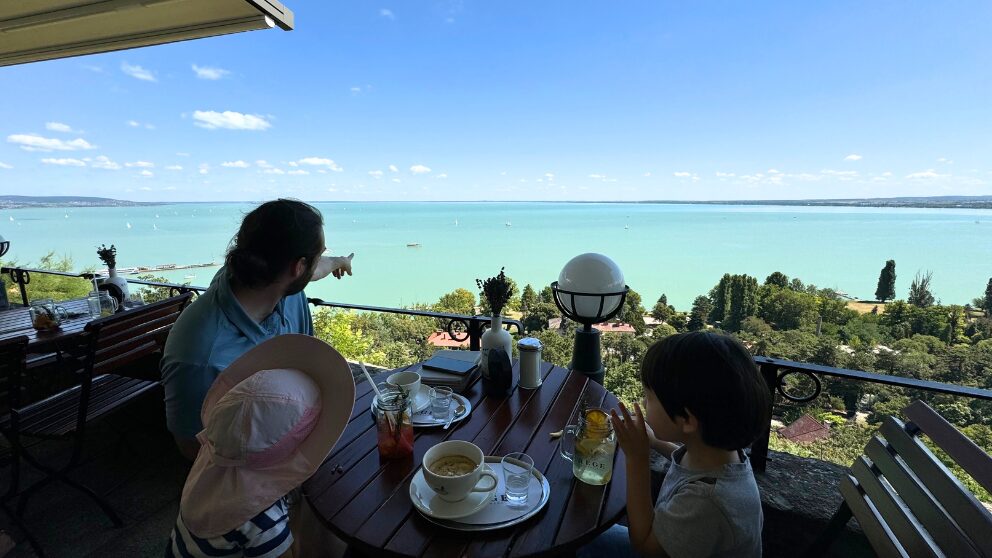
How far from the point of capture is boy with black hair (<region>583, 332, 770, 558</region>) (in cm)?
88

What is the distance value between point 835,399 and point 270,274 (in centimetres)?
1020

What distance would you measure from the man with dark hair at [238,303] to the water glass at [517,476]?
0.96 metres

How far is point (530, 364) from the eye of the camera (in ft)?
5.60

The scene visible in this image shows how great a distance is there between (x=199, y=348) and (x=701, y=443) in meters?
1.49

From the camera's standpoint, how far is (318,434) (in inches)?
36.9

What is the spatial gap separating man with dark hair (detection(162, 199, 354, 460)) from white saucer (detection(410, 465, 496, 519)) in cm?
76

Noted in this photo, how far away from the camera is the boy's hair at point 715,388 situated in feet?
2.91

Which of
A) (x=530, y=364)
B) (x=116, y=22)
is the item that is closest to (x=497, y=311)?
(x=530, y=364)

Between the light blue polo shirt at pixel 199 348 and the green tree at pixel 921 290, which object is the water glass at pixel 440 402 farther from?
the green tree at pixel 921 290

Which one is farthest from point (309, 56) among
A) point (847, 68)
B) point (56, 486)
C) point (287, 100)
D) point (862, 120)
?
point (862, 120)

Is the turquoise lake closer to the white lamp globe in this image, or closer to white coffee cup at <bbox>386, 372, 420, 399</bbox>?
the white lamp globe

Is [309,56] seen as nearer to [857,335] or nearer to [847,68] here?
[857,335]

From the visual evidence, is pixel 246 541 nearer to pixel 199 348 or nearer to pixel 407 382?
pixel 199 348

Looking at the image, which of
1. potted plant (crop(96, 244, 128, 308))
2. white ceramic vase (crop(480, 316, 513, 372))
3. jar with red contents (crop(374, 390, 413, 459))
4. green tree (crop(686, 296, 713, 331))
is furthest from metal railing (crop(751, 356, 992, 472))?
green tree (crop(686, 296, 713, 331))
